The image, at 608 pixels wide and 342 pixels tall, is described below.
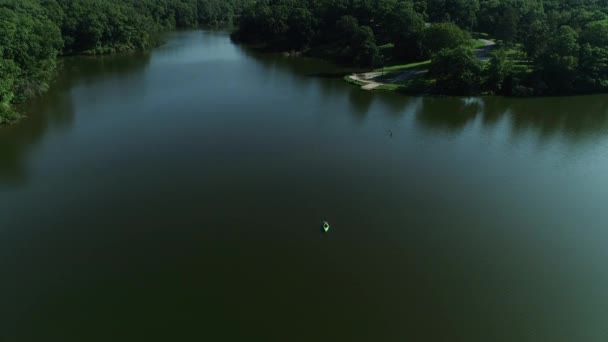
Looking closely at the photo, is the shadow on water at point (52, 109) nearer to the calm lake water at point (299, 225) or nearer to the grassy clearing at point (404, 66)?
the calm lake water at point (299, 225)

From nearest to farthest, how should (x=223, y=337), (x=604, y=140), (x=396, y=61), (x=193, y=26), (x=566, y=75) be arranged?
(x=223, y=337), (x=604, y=140), (x=566, y=75), (x=396, y=61), (x=193, y=26)

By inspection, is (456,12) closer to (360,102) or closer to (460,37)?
(460,37)

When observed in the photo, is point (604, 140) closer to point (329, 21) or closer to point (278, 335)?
point (278, 335)

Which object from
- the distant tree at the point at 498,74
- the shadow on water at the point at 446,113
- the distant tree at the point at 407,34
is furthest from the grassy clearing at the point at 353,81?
the distant tree at the point at 498,74

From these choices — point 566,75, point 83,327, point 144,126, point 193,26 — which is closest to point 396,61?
point 566,75

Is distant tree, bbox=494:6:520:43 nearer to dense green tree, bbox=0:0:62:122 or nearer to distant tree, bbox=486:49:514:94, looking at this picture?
distant tree, bbox=486:49:514:94

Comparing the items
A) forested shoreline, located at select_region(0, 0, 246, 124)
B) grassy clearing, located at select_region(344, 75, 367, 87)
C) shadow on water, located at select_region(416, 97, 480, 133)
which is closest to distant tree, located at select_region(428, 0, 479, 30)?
grassy clearing, located at select_region(344, 75, 367, 87)
